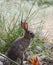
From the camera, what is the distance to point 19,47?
5.26m

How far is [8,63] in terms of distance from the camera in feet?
17.3

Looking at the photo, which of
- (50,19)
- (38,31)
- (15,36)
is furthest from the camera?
(50,19)

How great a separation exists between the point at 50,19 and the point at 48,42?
1.74m

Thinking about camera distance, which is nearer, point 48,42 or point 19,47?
point 19,47

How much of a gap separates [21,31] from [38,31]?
1.85 ft

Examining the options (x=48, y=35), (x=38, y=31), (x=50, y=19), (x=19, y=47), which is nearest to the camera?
(x=19, y=47)

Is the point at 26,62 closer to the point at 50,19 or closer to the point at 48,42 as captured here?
the point at 48,42

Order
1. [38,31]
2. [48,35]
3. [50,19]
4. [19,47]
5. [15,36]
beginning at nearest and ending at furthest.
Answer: [19,47]
[15,36]
[38,31]
[48,35]
[50,19]

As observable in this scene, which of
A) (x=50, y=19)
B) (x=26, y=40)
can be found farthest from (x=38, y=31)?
(x=50, y=19)

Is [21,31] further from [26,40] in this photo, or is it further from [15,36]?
[26,40]

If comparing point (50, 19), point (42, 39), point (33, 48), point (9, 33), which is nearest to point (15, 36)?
point (9, 33)

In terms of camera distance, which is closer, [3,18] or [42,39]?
[3,18]

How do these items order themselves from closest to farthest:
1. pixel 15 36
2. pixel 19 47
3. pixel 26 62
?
pixel 19 47 → pixel 26 62 → pixel 15 36

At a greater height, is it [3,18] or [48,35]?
[3,18]
